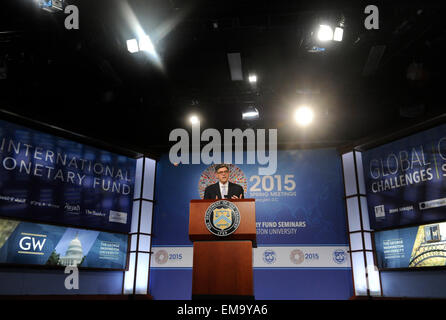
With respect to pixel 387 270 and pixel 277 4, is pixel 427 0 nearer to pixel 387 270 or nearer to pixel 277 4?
pixel 277 4

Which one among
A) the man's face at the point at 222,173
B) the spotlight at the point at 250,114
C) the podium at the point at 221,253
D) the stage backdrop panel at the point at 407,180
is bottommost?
the podium at the point at 221,253

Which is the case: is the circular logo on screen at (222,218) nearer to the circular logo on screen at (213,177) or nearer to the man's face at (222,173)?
the man's face at (222,173)

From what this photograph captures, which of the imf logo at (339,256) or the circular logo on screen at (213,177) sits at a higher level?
the circular logo on screen at (213,177)

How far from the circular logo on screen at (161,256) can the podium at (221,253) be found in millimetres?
3870

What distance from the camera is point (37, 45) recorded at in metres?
5.26

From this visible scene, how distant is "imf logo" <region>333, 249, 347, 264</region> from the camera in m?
6.60

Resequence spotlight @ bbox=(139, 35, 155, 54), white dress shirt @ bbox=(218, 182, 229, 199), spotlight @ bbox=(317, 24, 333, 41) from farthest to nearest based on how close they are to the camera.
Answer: spotlight @ bbox=(139, 35, 155, 54)
spotlight @ bbox=(317, 24, 333, 41)
white dress shirt @ bbox=(218, 182, 229, 199)

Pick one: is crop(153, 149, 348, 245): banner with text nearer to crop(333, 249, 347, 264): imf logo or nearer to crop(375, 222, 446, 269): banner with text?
crop(333, 249, 347, 264): imf logo

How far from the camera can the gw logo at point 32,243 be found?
5641 millimetres

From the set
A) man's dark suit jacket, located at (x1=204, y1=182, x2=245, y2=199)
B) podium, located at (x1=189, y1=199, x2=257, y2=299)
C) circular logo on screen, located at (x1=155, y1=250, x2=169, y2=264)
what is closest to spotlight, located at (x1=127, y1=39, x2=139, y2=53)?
man's dark suit jacket, located at (x1=204, y1=182, x2=245, y2=199)

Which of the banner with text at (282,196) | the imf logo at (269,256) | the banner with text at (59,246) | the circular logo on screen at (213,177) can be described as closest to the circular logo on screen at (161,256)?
the banner with text at (282,196)

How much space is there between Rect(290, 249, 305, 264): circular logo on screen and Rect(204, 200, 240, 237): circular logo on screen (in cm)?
387

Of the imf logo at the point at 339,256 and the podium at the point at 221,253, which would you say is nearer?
the podium at the point at 221,253
